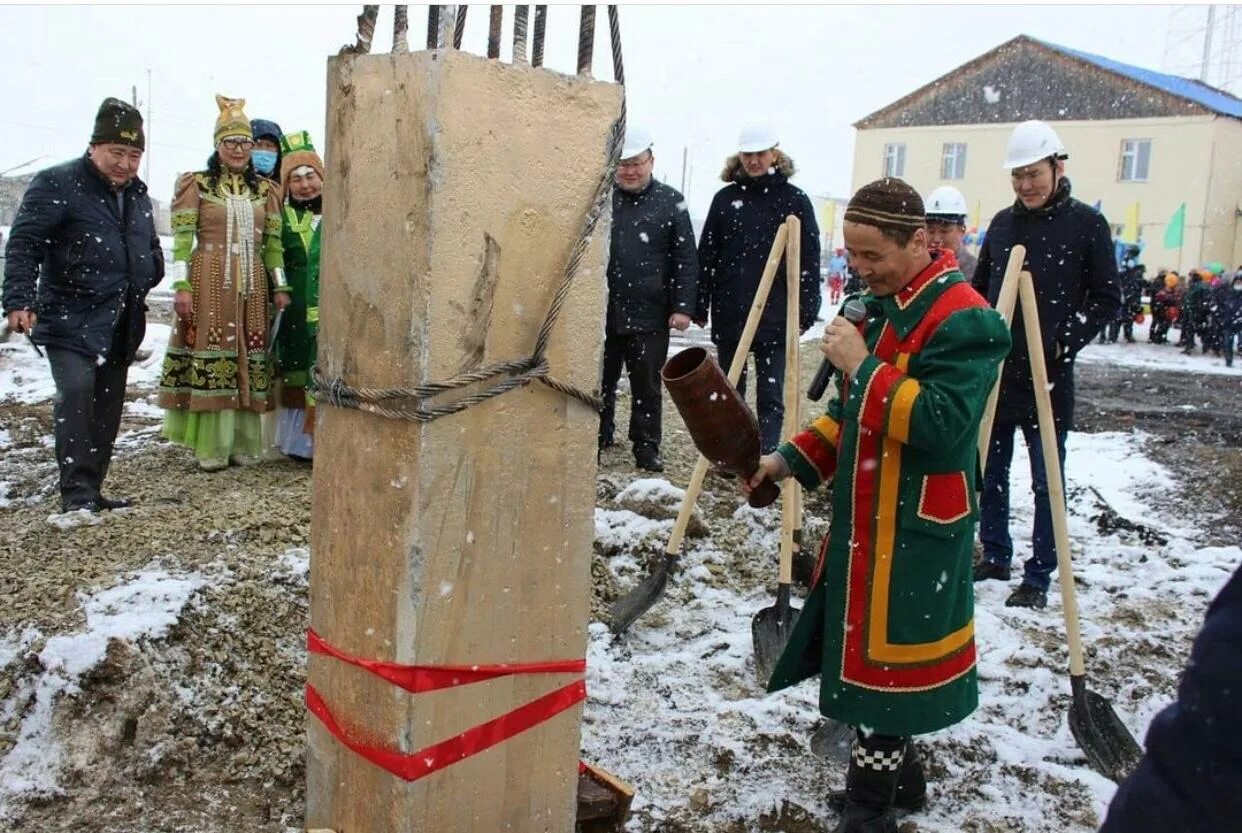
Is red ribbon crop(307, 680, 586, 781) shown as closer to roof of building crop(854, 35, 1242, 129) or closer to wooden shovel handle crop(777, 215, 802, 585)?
wooden shovel handle crop(777, 215, 802, 585)

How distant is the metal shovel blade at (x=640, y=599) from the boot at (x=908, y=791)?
4.13 feet

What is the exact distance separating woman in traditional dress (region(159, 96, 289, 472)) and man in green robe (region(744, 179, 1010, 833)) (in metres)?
4.13

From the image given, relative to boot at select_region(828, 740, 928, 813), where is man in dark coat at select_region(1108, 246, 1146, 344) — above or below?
above

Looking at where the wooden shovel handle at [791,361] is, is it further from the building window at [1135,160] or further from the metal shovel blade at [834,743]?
the building window at [1135,160]

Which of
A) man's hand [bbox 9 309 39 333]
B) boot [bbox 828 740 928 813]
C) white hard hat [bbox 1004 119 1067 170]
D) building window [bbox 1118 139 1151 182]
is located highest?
building window [bbox 1118 139 1151 182]

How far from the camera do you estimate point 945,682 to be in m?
2.68

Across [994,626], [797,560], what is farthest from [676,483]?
[994,626]

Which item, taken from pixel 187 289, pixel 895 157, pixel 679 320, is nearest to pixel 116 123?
pixel 187 289

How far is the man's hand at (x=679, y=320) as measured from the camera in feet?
19.8

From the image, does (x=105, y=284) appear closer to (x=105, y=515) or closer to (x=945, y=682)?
(x=105, y=515)

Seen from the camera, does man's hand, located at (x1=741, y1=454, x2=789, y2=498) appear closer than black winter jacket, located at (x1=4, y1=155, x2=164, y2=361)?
Yes

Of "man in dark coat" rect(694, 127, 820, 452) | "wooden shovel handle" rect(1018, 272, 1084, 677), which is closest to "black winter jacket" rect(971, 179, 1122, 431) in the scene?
"wooden shovel handle" rect(1018, 272, 1084, 677)

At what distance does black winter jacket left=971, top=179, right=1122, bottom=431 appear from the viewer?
15.3 feet

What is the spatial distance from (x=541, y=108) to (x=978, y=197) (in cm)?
3763
